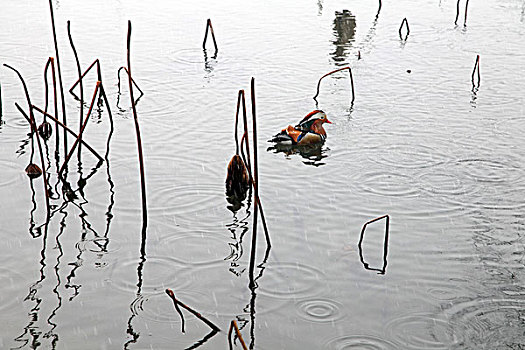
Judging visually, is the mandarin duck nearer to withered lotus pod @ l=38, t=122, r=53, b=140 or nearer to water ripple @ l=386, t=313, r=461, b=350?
withered lotus pod @ l=38, t=122, r=53, b=140

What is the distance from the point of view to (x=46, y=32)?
14.2m

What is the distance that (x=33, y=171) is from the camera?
24.8 ft

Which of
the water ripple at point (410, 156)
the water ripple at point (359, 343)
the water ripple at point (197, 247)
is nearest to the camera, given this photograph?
the water ripple at point (359, 343)

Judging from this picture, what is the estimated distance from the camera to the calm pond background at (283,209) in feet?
17.0

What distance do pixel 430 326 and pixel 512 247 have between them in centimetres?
158

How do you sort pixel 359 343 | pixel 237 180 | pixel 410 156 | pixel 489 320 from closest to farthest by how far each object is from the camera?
1. pixel 359 343
2. pixel 489 320
3. pixel 237 180
4. pixel 410 156

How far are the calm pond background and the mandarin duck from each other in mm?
177

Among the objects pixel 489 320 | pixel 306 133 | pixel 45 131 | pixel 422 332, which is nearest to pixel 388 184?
pixel 306 133

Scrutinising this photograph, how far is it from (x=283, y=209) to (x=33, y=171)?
101 inches

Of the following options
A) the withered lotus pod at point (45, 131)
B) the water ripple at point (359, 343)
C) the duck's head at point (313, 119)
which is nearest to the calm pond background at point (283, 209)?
the water ripple at point (359, 343)

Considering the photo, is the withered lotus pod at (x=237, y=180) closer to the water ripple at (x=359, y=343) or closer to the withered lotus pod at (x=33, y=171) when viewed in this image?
the withered lotus pod at (x=33, y=171)

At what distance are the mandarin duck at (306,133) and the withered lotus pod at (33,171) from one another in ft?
8.71

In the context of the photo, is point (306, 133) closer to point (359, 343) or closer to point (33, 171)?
→ point (33, 171)

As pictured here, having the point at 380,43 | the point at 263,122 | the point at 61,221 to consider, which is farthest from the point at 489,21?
the point at 61,221
